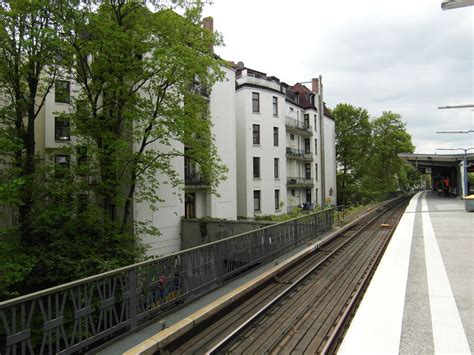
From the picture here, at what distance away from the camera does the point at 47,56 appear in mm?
11055

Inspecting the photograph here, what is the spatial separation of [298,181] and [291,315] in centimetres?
2912

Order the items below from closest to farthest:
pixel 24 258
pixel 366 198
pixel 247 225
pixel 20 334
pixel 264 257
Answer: pixel 20 334, pixel 264 257, pixel 24 258, pixel 247 225, pixel 366 198

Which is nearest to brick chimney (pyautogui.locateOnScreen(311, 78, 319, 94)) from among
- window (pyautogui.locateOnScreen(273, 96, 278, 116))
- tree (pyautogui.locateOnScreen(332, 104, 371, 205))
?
tree (pyautogui.locateOnScreen(332, 104, 371, 205))

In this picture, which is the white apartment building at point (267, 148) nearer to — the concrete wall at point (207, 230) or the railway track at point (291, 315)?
the concrete wall at point (207, 230)

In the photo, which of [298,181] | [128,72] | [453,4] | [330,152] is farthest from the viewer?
[330,152]

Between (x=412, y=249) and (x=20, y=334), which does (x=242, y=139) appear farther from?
(x=20, y=334)

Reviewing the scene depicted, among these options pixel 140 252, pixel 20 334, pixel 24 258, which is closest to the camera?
pixel 20 334

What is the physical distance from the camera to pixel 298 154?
33.9 m

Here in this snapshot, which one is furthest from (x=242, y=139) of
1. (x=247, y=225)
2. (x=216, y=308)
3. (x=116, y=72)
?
(x=216, y=308)

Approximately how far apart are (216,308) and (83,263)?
7008 mm

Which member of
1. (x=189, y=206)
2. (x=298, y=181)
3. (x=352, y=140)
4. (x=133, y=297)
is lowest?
(x=133, y=297)

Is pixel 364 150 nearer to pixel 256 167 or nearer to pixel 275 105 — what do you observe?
pixel 275 105

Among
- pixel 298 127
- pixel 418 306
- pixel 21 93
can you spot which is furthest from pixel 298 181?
pixel 418 306

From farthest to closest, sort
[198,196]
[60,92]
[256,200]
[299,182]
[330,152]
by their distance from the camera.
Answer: [330,152] < [299,182] < [256,200] < [198,196] < [60,92]
